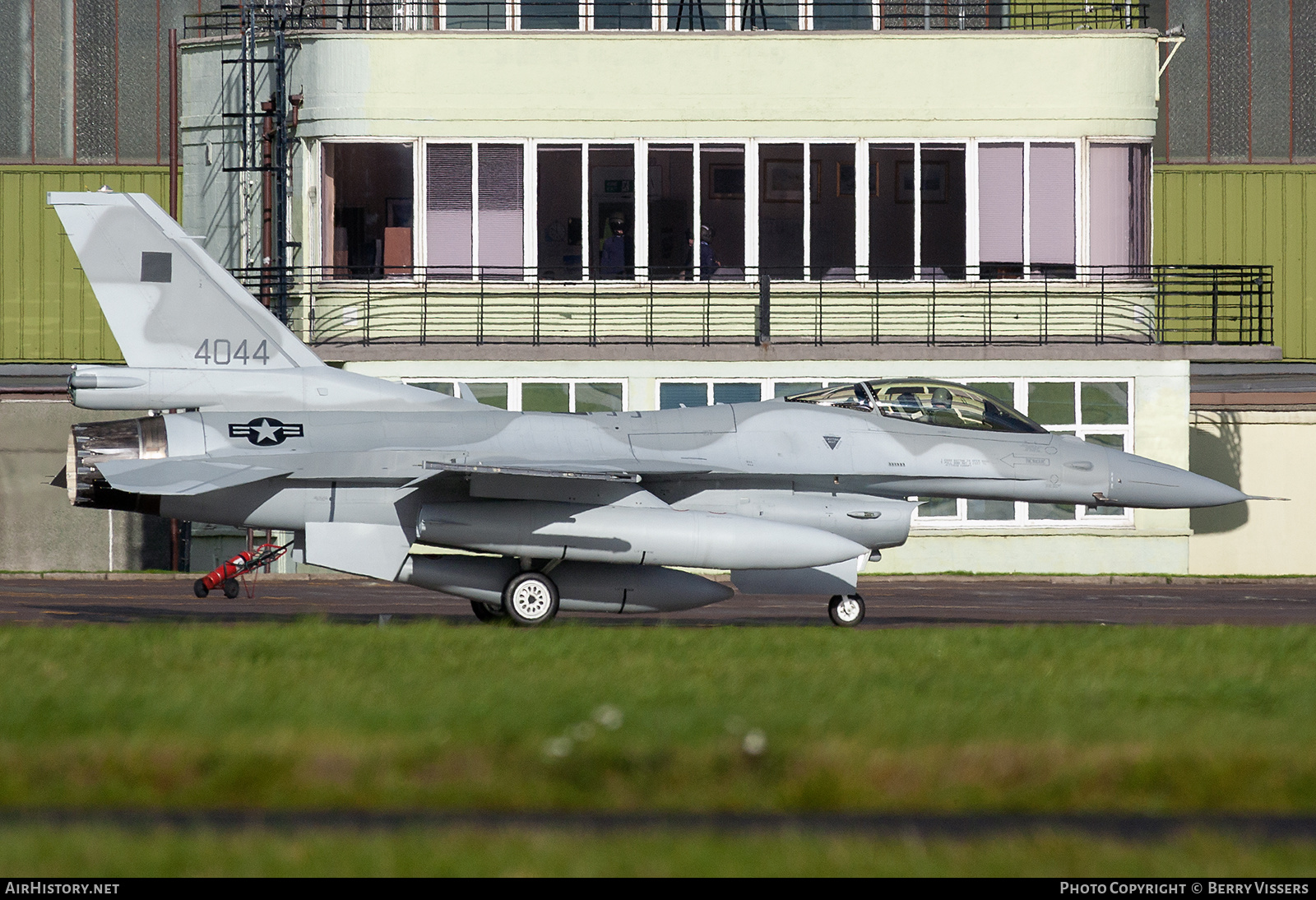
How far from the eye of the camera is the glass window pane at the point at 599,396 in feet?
87.7

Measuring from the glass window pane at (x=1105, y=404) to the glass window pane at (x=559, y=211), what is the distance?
28.7 feet

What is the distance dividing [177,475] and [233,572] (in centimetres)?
548

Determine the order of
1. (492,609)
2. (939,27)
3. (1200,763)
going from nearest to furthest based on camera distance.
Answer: (1200,763) → (492,609) → (939,27)

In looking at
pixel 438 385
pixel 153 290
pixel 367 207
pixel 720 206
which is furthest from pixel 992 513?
pixel 153 290

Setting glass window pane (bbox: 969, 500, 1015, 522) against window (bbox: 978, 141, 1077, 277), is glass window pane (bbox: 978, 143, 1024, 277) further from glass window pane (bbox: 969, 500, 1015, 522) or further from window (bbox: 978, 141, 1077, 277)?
glass window pane (bbox: 969, 500, 1015, 522)

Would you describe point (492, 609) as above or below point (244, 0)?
below

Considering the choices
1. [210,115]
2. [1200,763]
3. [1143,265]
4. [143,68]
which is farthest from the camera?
[143,68]

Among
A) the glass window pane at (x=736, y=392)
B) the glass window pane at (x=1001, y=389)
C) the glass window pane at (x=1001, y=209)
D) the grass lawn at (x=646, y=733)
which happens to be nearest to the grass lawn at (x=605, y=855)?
the grass lawn at (x=646, y=733)

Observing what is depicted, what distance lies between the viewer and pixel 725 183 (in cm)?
2811

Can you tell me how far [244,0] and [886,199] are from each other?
12611 millimetres

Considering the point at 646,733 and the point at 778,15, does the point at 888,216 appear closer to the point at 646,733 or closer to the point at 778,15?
the point at 778,15
